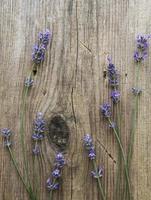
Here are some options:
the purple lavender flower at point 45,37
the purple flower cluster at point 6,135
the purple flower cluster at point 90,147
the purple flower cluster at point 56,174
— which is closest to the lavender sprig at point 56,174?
the purple flower cluster at point 56,174

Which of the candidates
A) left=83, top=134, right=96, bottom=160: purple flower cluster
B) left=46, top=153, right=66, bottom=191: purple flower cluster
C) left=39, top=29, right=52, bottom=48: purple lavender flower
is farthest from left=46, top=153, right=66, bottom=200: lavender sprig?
left=39, top=29, right=52, bottom=48: purple lavender flower

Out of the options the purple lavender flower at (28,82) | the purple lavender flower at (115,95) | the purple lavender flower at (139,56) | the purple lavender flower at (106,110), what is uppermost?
the purple lavender flower at (139,56)

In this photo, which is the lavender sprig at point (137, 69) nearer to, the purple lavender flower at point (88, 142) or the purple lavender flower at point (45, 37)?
the purple lavender flower at point (88, 142)

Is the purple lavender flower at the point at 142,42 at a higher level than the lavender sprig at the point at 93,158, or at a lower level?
higher

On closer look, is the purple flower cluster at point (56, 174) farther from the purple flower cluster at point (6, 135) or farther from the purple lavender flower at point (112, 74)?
the purple lavender flower at point (112, 74)

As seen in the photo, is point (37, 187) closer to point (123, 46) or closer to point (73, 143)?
point (73, 143)

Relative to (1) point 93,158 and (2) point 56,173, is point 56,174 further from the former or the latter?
(1) point 93,158
